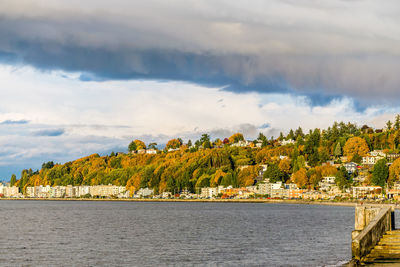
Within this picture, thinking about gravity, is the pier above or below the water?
above

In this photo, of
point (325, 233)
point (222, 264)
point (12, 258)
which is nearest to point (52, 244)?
point (12, 258)

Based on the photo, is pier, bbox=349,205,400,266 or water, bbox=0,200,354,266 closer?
pier, bbox=349,205,400,266

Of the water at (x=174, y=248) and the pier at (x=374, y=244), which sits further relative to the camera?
the water at (x=174, y=248)

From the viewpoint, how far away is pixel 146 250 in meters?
49.3

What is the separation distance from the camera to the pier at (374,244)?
96.6ft

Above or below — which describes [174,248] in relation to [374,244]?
below

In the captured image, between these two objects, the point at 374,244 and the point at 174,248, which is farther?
the point at 174,248

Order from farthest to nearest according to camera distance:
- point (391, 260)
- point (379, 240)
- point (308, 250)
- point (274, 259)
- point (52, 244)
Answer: point (52, 244)
point (308, 250)
point (274, 259)
point (379, 240)
point (391, 260)

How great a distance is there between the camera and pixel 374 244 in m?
31.6

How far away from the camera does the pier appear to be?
29.4 m

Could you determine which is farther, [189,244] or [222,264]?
[189,244]

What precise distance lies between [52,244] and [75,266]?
15579mm

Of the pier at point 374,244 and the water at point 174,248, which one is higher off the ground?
the pier at point 374,244

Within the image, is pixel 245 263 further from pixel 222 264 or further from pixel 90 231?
pixel 90 231
